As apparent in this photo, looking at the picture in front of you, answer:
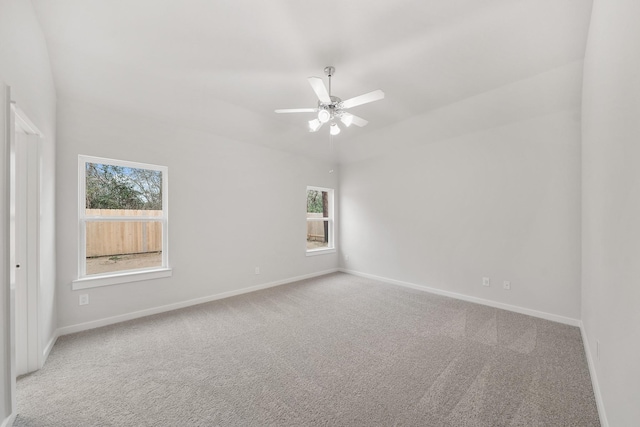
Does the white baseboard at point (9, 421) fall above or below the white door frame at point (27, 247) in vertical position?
below

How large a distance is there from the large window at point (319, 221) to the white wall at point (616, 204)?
4.07 meters

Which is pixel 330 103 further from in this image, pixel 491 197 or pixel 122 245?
pixel 122 245

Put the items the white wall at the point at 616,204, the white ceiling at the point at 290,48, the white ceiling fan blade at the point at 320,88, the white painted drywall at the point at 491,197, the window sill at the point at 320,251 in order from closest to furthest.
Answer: the white wall at the point at 616,204, the white ceiling at the point at 290,48, the white ceiling fan blade at the point at 320,88, the white painted drywall at the point at 491,197, the window sill at the point at 320,251

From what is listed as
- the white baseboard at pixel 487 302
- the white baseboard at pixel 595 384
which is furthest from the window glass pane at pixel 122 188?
the white baseboard at pixel 595 384

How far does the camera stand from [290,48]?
91.1 inches

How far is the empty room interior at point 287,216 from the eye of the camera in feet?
5.40

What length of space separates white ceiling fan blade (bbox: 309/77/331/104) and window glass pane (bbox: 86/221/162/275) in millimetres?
2753

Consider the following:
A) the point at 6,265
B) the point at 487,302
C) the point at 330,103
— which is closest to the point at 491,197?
the point at 487,302

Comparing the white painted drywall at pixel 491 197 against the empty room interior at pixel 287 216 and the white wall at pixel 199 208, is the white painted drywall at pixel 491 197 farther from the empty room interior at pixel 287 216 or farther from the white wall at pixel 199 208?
the white wall at pixel 199 208

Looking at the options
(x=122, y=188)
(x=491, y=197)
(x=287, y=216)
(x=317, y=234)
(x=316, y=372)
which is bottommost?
(x=316, y=372)

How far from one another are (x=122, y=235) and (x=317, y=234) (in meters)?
3.41

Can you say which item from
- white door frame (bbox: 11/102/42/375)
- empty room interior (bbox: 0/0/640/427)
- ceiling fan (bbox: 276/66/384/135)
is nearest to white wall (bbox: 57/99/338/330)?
empty room interior (bbox: 0/0/640/427)

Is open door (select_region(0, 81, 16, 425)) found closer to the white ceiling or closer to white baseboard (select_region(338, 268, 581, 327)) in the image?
the white ceiling

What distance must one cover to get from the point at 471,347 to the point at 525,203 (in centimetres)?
201
